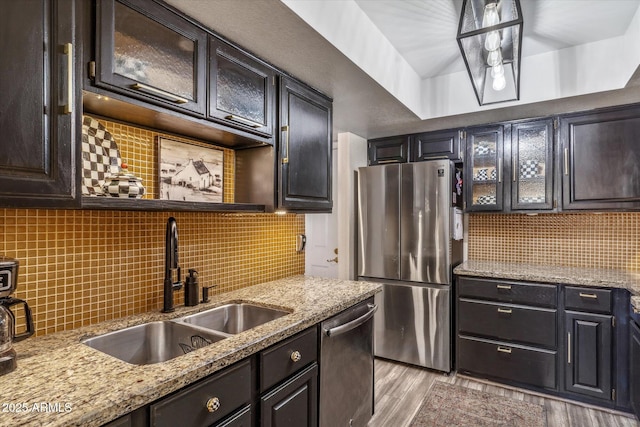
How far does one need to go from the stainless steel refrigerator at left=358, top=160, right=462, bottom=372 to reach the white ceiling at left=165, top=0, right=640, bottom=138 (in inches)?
21.1

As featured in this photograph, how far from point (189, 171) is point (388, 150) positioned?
2.22m

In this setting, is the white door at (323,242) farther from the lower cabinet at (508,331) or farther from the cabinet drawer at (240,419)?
the cabinet drawer at (240,419)

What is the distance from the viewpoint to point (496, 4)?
1611 mm

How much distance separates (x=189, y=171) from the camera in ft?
5.98

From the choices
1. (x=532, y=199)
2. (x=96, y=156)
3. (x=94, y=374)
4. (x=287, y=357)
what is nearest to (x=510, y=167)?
(x=532, y=199)

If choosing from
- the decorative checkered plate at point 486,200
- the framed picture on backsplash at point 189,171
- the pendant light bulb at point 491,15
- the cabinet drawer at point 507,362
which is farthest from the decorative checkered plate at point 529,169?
the framed picture on backsplash at point 189,171

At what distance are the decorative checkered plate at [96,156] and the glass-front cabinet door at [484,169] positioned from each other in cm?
277

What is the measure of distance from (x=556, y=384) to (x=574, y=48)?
2422 mm

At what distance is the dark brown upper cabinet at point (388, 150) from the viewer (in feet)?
11.2

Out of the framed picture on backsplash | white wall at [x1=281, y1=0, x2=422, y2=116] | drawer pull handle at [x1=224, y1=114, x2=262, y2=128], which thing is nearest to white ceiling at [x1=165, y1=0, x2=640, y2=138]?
white wall at [x1=281, y1=0, x2=422, y2=116]

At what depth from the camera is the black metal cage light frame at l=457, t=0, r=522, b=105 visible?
1.60 metres

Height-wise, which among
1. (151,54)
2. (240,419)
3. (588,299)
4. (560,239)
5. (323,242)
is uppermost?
(151,54)

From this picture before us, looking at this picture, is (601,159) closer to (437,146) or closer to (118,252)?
(437,146)

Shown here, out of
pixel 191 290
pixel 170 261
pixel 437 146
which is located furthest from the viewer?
pixel 437 146
